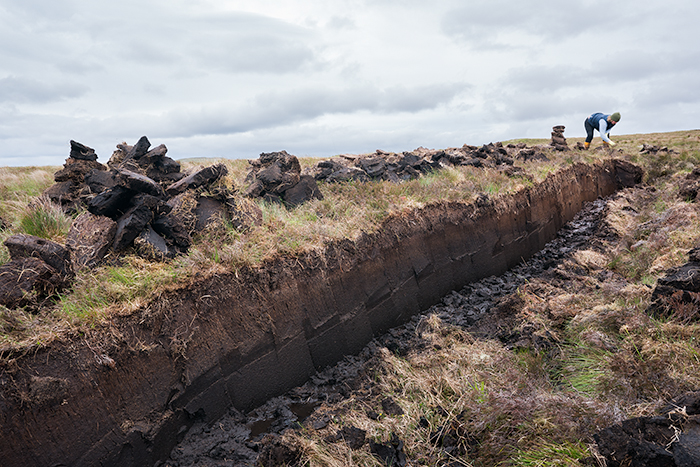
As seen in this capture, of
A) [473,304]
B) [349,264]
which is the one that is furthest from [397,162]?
[349,264]

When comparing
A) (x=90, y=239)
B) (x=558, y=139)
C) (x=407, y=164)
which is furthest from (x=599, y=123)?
(x=90, y=239)

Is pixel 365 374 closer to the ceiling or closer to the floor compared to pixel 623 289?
closer to the floor

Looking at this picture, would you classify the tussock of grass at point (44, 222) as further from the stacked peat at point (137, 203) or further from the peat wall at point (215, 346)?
the peat wall at point (215, 346)

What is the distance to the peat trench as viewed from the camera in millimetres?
4258

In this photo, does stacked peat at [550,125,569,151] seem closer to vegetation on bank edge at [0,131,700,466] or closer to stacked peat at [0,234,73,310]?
vegetation on bank edge at [0,131,700,466]

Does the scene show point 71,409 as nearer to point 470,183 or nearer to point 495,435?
point 495,435

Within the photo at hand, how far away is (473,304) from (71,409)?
6.30 metres

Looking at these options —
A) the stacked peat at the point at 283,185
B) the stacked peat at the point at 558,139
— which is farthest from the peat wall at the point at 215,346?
the stacked peat at the point at 558,139

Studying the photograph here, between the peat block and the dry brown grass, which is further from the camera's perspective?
the peat block

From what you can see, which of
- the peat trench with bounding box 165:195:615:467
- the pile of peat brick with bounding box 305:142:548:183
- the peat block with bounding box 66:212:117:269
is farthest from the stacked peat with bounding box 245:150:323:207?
the peat trench with bounding box 165:195:615:467

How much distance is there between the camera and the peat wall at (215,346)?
371cm

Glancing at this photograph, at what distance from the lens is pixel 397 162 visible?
Result: 39.6ft

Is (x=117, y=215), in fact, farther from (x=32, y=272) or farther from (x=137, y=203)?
(x=32, y=272)

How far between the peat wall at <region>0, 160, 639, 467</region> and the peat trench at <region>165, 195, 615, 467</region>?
0.14 m
